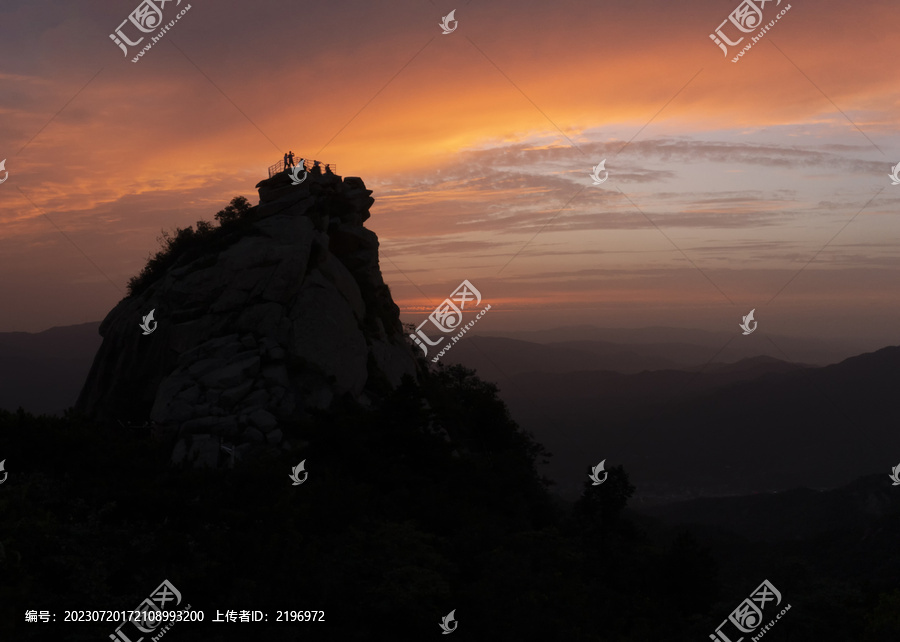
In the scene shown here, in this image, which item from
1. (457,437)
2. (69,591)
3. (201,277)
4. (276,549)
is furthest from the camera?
(457,437)

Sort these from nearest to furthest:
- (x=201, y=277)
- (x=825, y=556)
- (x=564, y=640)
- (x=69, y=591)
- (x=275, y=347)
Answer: (x=69, y=591) → (x=564, y=640) → (x=275, y=347) → (x=201, y=277) → (x=825, y=556)

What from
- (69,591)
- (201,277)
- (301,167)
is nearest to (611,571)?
(69,591)

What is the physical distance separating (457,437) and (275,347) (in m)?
14.1

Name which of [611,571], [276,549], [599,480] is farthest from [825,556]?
[276,549]

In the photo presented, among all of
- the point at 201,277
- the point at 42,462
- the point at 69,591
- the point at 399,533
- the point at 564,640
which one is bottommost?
the point at 564,640

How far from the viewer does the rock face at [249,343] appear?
30.9 m

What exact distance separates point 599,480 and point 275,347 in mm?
18382

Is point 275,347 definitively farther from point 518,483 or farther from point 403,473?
point 518,483

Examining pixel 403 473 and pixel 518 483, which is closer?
pixel 403 473

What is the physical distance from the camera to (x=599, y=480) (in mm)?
35562

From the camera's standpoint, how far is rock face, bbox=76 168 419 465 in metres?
30.9

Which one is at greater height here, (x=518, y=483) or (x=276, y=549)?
(x=518, y=483)

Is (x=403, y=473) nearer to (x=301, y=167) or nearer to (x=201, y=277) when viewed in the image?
(x=201, y=277)

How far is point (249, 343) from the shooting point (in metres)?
34.9
